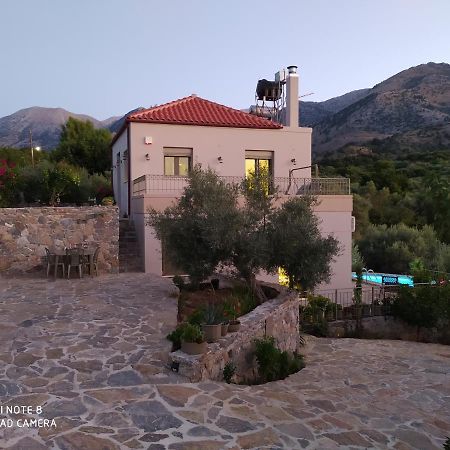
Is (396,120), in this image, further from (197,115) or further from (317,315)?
(317,315)

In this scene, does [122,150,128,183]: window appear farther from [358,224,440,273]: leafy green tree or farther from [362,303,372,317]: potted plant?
[358,224,440,273]: leafy green tree

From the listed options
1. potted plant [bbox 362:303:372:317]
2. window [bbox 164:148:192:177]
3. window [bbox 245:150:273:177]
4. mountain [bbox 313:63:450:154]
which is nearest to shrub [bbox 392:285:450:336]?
potted plant [bbox 362:303:372:317]

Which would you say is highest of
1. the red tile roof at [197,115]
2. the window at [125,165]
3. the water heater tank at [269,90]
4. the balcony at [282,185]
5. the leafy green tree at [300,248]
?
the water heater tank at [269,90]

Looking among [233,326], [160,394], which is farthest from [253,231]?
[160,394]

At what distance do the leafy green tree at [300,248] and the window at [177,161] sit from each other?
828 cm

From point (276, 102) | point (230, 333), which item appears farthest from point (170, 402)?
point (276, 102)

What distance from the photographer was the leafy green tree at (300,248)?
9.20 metres

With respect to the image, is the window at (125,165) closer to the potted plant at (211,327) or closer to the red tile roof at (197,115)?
the red tile roof at (197,115)

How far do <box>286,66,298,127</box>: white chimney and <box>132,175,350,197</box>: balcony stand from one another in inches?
123

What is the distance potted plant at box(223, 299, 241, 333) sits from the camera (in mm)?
7508

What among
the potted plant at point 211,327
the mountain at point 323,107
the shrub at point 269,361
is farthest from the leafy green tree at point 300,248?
the mountain at point 323,107

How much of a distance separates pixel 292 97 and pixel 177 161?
239 inches

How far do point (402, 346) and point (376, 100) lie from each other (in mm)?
70391

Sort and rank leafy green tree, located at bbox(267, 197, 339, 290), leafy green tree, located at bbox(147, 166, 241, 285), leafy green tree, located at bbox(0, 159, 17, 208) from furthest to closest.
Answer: leafy green tree, located at bbox(0, 159, 17, 208)
leafy green tree, located at bbox(267, 197, 339, 290)
leafy green tree, located at bbox(147, 166, 241, 285)
